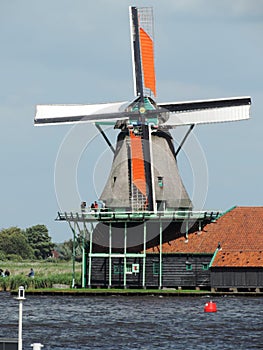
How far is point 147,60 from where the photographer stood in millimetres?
60875

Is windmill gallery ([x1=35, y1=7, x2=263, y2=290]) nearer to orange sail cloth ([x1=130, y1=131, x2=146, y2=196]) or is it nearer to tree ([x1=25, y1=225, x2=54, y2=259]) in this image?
orange sail cloth ([x1=130, y1=131, x2=146, y2=196])

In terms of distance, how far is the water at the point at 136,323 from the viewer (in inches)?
1304

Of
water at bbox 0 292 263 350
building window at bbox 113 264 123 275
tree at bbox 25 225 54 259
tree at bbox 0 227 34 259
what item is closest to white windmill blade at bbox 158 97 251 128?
building window at bbox 113 264 123 275

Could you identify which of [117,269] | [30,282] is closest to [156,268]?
[117,269]

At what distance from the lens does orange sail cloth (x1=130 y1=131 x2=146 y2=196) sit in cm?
5831

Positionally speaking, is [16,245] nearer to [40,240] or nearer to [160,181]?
[40,240]

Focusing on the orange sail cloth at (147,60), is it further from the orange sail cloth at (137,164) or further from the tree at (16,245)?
the tree at (16,245)

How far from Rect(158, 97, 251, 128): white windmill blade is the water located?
10.6 m

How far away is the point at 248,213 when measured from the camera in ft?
201

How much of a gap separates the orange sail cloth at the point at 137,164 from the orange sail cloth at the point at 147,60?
10.6 ft

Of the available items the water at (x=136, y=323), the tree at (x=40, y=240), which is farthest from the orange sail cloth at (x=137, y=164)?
the tree at (x=40, y=240)

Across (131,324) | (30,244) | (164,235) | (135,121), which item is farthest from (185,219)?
(30,244)

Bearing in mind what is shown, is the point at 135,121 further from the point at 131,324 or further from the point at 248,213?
the point at 131,324

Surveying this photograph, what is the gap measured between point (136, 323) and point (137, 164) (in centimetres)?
1982
